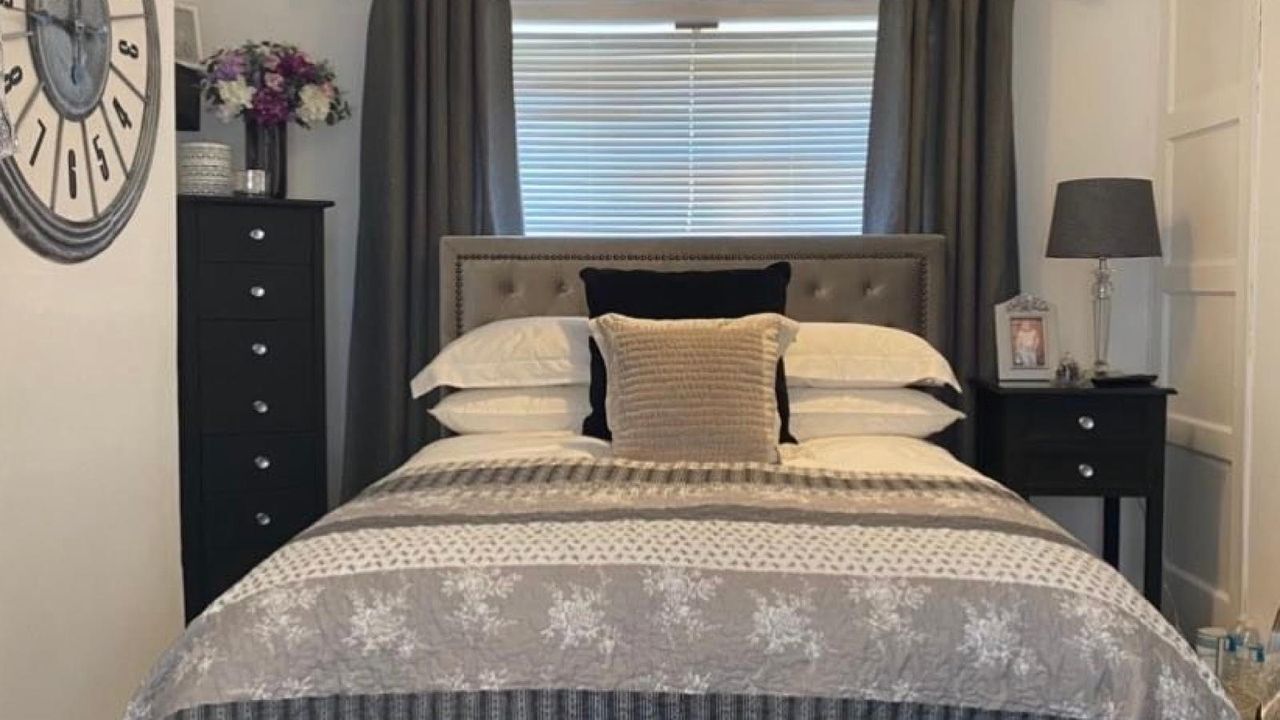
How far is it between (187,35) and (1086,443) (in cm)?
283

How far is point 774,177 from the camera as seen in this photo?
3715 millimetres

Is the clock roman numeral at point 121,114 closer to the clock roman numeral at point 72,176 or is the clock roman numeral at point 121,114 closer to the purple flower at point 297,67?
the clock roman numeral at point 72,176

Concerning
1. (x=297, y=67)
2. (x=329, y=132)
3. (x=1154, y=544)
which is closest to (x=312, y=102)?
(x=297, y=67)

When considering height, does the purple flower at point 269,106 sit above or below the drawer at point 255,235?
above

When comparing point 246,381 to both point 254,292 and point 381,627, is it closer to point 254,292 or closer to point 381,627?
point 254,292

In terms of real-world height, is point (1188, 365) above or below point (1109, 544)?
above

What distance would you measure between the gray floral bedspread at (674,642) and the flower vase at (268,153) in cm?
201

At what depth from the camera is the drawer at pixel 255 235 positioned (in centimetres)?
320

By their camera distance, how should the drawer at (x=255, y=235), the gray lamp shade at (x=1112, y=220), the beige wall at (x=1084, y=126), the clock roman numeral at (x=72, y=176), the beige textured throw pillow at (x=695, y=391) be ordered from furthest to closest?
the beige wall at (x=1084, y=126)
the drawer at (x=255, y=235)
the gray lamp shade at (x=1112, y=220)
the beige textured throw pillow at (x=695, y=391)
the clock roman numeral at (x=72, y=176)

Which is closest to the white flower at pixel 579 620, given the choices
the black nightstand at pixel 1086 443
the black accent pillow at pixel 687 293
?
the black accent pillow at pixel 687 293

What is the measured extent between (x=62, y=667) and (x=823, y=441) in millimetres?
1636

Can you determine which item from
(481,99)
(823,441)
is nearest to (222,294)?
(481,99)

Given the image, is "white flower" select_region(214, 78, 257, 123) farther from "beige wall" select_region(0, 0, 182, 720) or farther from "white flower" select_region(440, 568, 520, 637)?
"white flower" select_region(440, 568, 520, 637)

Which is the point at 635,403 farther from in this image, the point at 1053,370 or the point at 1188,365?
the point at 1188,365
